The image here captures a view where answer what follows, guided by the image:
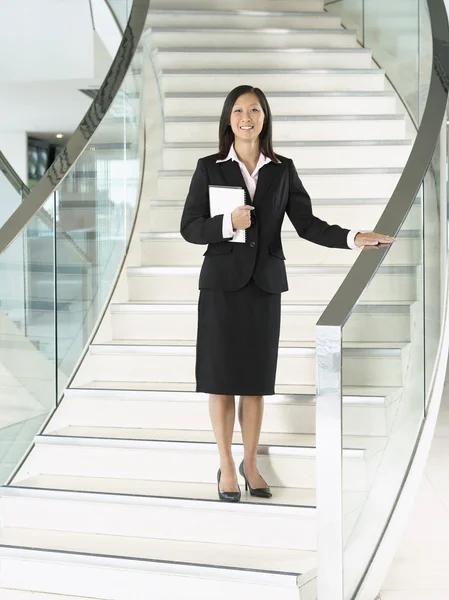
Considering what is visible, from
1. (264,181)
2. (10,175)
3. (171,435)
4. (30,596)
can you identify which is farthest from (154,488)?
(10,175)

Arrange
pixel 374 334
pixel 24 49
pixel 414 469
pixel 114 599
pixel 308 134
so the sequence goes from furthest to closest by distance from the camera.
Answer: pixel 24 49 → pixel 308 134 → pixel 414 469 → pixel 114 599 → pixel 374 334

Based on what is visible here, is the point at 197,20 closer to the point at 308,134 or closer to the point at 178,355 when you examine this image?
the point at 308,134

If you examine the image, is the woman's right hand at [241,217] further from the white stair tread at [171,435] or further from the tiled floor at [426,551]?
the tiled floor at [426,551]

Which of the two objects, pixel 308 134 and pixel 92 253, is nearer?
pixel 92 253

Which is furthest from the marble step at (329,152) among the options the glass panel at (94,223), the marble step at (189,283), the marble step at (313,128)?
the marble step at (189,283)

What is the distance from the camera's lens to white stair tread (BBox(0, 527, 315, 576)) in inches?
122

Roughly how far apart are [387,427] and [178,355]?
1.34m

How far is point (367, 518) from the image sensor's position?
300cm

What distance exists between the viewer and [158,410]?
12.9ft

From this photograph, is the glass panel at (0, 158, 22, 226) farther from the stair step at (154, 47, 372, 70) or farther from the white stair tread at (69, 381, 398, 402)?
the white stair tread at (69, 381, 398, 402)

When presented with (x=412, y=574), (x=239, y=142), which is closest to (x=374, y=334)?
(x=239, y=142)

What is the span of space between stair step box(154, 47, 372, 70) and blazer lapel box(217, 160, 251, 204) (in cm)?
308

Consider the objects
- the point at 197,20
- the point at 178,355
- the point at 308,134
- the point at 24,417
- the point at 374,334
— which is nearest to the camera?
the point at 374,334

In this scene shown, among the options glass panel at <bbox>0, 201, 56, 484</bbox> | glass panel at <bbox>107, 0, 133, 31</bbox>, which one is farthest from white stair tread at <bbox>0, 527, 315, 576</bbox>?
glass panel at <bbox>107, 0, 133, 31</bbox>
